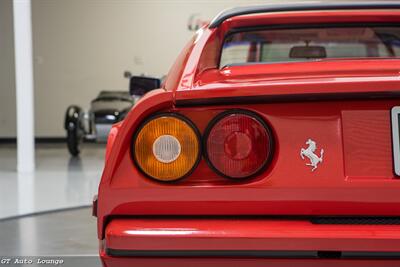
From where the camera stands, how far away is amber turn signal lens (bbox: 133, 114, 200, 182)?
1403mm

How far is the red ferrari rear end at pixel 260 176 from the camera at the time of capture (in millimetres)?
1319

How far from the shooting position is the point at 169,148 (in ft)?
4.60

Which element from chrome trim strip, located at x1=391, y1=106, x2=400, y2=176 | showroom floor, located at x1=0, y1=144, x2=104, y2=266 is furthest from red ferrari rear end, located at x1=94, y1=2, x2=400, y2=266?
showroom floor, located at x1=0, y1=144, x2=104, y2=266

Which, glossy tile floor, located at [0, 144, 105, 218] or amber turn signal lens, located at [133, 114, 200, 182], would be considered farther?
glossy tile floor, located at [0, 144, 105, 218]

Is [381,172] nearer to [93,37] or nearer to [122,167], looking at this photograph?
[122,167]

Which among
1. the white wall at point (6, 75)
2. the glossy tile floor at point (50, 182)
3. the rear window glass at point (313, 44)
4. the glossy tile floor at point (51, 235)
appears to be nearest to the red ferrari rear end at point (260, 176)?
the rear window glass at point (313, 44)

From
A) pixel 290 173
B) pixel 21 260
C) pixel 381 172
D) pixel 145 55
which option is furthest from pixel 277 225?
pixel 145 55

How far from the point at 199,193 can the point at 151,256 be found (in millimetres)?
177

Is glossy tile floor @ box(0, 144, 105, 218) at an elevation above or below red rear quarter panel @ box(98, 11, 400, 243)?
below

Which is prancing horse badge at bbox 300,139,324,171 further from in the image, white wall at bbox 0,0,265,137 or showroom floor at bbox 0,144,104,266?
white wall at bbox 0,0,265,137

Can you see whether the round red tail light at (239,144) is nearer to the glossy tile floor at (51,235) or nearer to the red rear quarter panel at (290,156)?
the red rear quarter panel at (290,156)

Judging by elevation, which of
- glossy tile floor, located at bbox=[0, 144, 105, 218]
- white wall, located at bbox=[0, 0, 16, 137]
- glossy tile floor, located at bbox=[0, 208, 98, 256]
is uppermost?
white wall, located at bbox=[0, 0, 16, 137]

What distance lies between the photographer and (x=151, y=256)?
1343 millimetres

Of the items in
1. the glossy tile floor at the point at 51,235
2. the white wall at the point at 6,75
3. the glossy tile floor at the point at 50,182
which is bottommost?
the glossy tile floor at the point at 50,182
